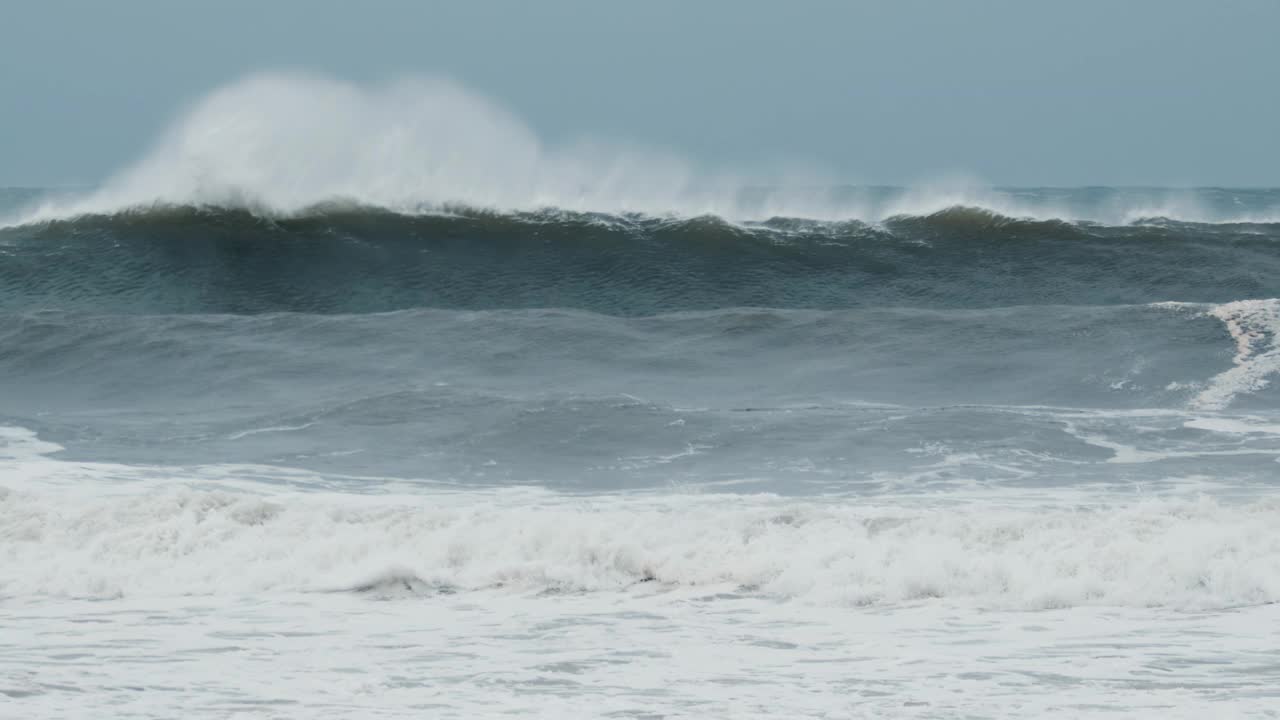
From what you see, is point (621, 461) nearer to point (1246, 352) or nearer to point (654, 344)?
point (654, 344)

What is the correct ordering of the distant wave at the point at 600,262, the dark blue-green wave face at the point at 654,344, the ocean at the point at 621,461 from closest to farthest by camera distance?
the ocean at the point at 621,461
the dark blue-green wave face at the point at 654,344
the distant wave at the point at 600,262

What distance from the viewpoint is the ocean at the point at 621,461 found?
4867 millimetres

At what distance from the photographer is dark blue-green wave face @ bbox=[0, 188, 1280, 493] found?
8.72 metres

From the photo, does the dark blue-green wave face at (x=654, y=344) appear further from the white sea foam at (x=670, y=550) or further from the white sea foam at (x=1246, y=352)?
the white sea foam at (x=670, y=550)

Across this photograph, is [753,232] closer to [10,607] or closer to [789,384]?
[789,384]

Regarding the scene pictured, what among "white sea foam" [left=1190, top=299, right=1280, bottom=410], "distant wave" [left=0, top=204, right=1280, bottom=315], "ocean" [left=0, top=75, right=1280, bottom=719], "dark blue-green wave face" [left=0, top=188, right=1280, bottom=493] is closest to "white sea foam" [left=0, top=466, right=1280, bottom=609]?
"ocean" [left=0, top=75, right=1280, bottom=719]

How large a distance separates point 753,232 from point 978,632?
12342 millimetres

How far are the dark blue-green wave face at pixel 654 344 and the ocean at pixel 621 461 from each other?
2.2 inches

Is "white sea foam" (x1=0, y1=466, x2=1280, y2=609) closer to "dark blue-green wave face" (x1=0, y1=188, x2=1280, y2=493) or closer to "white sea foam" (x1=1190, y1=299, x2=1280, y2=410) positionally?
"dark blue-green wave face" (x1=0, y1=188, x2=1280, y2=493)

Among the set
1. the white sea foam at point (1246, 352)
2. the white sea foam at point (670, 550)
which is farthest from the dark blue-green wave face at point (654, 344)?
the white sea foam at point (670, 550)

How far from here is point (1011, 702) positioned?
438cm

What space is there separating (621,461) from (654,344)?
410cm

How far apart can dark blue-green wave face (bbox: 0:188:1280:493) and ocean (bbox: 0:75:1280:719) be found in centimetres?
6

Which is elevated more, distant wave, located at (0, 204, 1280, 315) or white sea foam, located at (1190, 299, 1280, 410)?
distant wave, located at (0, 204, 1280, 315)
